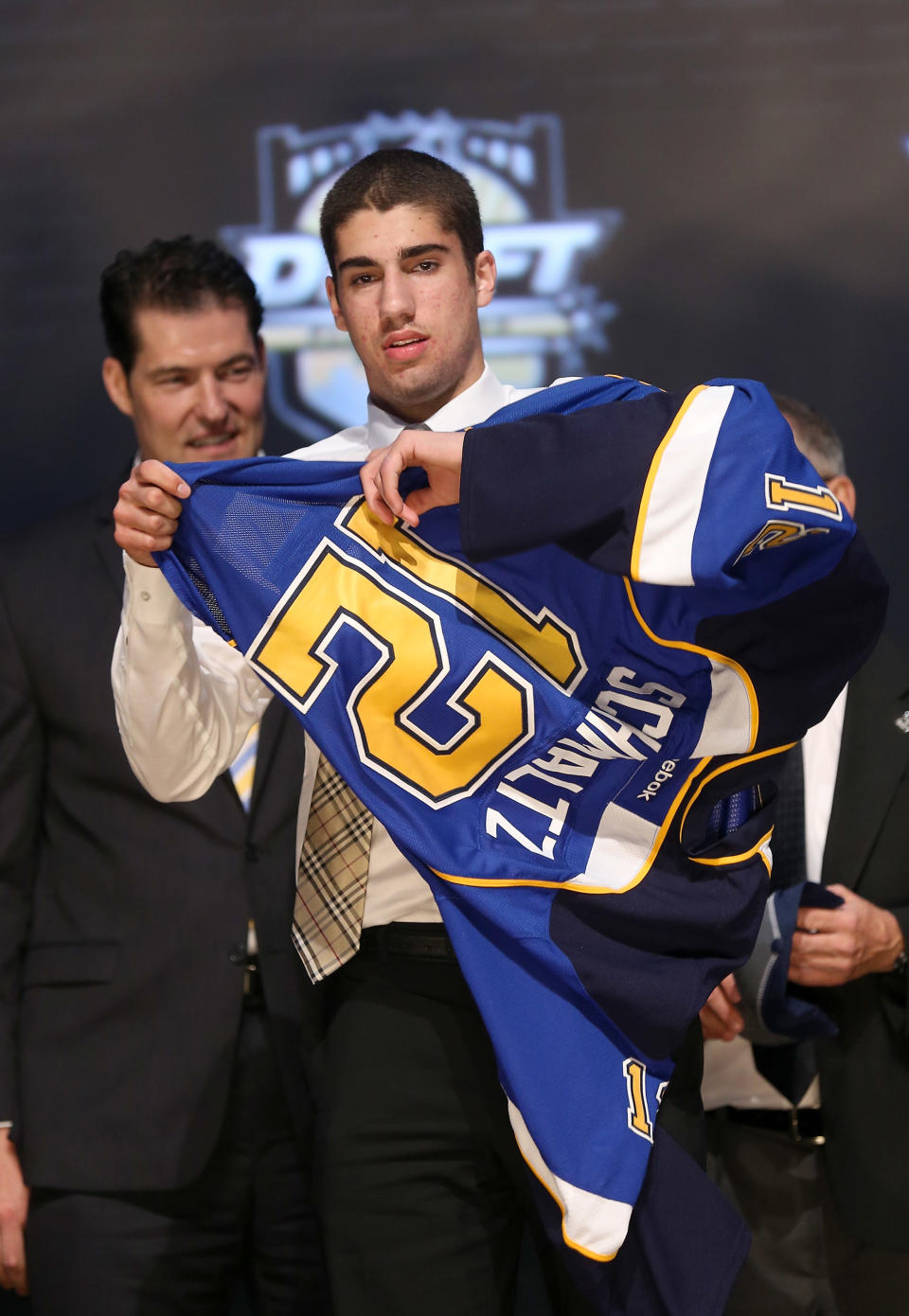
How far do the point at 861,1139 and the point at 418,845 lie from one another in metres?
0.83

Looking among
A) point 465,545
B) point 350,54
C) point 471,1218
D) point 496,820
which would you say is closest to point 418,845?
point 496,820

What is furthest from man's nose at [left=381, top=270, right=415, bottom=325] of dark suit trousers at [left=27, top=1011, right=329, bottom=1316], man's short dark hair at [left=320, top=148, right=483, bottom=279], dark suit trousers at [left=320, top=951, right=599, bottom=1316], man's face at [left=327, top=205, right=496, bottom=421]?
dark suit trousers at [left=27, top=1011, right=329, bottom=1316]

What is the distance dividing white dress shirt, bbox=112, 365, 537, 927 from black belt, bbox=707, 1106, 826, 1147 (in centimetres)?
69

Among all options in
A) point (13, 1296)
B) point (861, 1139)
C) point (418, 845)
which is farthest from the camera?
point (13, 1296)

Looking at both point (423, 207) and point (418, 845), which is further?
point (423, 207)

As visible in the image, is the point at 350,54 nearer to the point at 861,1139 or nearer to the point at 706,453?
the point at 706,453

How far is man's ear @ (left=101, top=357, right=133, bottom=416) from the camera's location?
2451 millimetres

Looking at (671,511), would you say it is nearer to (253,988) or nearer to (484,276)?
(484,276)

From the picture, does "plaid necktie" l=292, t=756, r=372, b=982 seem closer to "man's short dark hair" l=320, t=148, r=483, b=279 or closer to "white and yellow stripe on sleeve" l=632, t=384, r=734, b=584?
"white and yellow stripe on sleeve" l=632, t=384, r=734, b=584

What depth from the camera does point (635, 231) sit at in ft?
9.16

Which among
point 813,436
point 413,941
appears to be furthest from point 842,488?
point 413,941

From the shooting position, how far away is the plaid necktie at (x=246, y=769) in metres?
2.20

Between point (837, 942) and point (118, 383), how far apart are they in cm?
142

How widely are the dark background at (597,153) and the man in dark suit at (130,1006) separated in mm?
796
